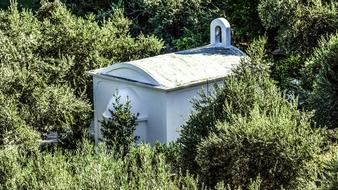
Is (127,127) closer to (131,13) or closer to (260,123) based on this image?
(260,123)

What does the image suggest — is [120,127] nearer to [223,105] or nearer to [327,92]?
[223,105]

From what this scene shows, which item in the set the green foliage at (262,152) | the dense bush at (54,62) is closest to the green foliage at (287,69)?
the dense bush at (54,62)

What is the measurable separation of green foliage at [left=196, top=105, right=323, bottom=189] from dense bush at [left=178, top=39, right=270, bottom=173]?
3.03ft

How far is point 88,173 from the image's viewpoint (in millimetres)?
13086

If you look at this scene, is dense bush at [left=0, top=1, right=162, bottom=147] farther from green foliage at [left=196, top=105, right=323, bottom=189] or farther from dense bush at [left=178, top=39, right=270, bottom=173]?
green foliage at [left=196, top=105, right=323, bottom=189]

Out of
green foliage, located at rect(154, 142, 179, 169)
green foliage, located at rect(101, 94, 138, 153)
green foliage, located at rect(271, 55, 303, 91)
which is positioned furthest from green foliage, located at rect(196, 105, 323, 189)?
green foliage, located at rect(271, 55, 303, 91)

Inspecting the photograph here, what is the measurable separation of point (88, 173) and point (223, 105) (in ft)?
15.5

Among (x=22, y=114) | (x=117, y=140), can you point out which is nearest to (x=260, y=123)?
(x=117, y=140)

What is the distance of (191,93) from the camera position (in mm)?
22172

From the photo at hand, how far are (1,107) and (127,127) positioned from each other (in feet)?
13.9

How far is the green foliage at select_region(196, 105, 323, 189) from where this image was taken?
14477 mm

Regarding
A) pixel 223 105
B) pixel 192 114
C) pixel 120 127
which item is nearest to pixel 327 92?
pixel 223 105

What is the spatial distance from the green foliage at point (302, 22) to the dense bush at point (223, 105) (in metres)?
8.54

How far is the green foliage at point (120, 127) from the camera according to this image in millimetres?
20875
